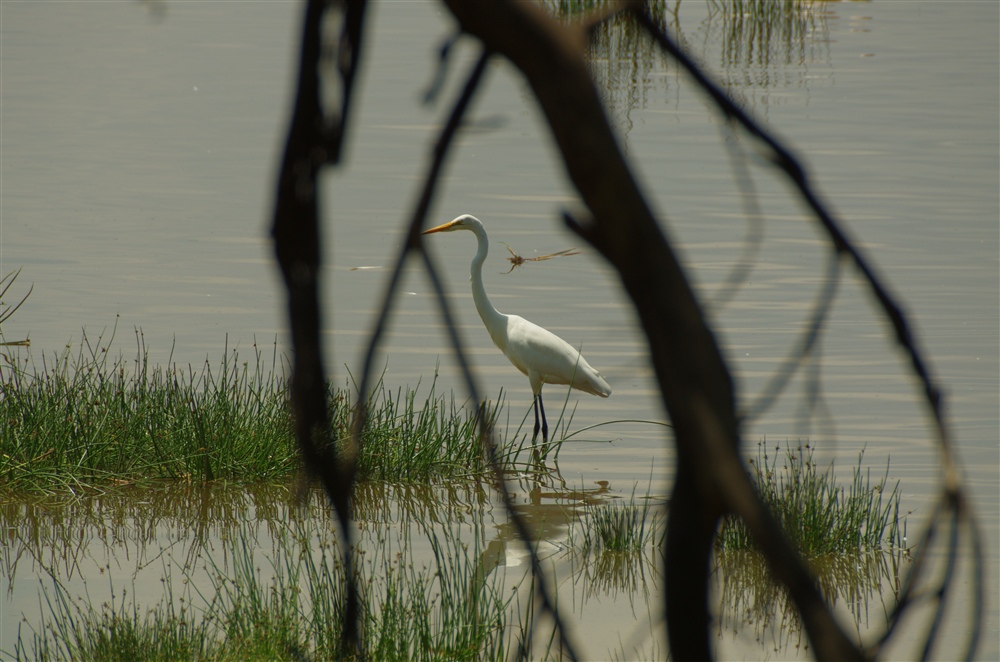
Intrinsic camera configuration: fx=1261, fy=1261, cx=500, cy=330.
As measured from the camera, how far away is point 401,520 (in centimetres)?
661

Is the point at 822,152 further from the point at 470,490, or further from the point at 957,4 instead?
the point at 957,4

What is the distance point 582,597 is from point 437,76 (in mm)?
5175

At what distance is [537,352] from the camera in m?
8.86

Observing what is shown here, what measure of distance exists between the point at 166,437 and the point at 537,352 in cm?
302

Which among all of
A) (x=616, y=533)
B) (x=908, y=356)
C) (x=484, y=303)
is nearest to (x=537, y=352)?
(x=484, y=303)

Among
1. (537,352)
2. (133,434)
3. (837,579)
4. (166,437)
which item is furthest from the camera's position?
(537,352)

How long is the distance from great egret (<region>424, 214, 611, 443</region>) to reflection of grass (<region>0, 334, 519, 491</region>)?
67.1 inches

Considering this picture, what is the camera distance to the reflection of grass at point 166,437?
6.21 meters

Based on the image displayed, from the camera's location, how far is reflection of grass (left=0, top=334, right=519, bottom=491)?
245 inches

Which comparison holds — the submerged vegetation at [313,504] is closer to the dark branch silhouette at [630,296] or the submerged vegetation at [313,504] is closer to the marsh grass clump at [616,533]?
the marsh grass clump at [616,533]

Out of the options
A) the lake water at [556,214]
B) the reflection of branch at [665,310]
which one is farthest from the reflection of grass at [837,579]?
the reflection of branch at [665,310]

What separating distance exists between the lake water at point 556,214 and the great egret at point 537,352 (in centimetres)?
39

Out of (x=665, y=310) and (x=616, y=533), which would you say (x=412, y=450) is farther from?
(x=665, y=310)

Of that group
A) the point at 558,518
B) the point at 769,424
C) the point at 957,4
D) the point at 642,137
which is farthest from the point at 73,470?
the point at 957,4
